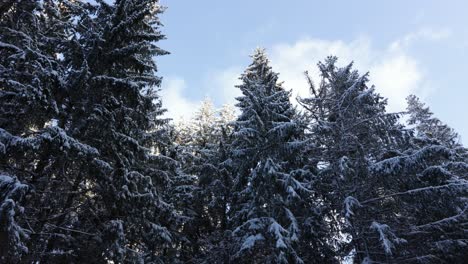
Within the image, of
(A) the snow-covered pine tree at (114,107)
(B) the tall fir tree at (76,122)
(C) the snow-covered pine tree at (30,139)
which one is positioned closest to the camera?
(C) the snow-covered pine tree at (30,139)

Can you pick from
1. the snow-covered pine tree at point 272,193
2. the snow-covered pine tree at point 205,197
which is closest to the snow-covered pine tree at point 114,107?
the snow-covered pine tree at point 272,193

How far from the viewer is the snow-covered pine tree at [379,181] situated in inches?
551

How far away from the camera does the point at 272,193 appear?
50.1ft

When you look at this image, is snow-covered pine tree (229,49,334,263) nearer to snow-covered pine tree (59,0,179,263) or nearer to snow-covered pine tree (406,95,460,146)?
snow-covered pine tree (59,0,179,263)

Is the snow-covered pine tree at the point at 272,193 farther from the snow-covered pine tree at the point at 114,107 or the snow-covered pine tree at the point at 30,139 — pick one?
the snow-covered pine tree at the point at 30,139

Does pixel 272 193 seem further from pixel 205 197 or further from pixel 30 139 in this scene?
pixel 30 139

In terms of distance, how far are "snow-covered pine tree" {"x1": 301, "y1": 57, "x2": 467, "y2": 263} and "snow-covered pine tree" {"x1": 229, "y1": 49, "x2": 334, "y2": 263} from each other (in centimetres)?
114

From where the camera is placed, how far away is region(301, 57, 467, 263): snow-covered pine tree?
14008mm

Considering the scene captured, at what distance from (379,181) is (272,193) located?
4625 millimetres

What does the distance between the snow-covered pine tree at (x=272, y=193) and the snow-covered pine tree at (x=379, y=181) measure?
1137mm

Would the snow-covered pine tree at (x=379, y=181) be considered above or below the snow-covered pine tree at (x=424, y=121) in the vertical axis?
below

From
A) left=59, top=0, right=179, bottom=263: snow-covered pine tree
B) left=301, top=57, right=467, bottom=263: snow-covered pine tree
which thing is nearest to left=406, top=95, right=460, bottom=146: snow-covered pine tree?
left=301, top=57, right=467, bottom=263: snow-covered pine tree

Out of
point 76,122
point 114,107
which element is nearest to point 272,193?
point 114,107

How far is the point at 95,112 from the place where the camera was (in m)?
12.4
